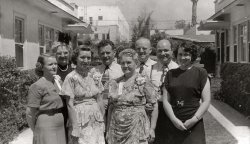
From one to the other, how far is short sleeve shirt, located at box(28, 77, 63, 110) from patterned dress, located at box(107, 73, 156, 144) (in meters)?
0.65

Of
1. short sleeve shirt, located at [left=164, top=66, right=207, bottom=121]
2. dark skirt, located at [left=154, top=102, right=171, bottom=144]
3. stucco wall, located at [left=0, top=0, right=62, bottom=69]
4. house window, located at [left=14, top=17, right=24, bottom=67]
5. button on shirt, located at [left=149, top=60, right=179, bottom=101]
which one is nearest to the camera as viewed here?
short sleeve shirt, located at [left=164, top=66, right=207, bottom=121]

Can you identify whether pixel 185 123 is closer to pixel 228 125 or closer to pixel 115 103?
pixel 115 103

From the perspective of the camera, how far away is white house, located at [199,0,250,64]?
13727mm

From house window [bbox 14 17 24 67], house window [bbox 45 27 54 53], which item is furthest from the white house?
house window [bbox 45 27 54 53]

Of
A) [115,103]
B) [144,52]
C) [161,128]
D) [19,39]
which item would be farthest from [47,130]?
[19,39]

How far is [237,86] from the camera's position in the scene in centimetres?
1020

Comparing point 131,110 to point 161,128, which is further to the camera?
point 161,128

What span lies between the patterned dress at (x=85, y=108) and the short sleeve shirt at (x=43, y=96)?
0.12 metres

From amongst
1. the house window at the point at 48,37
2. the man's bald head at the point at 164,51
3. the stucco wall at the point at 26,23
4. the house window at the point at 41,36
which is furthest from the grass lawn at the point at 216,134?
the house window at the point at 48,37

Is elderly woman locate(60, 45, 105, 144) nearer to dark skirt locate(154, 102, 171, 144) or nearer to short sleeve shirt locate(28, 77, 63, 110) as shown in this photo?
short sleeve shirt locate(28, 77, 63, 110)

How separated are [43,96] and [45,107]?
0.13m

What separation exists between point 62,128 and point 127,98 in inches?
33.1

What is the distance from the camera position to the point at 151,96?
166 inches

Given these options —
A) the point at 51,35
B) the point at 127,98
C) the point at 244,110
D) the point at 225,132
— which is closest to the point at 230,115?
the point at 244,110
